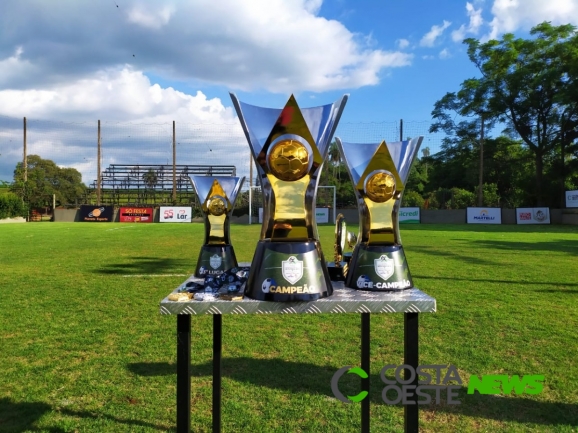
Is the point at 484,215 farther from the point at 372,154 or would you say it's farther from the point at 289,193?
the point at 289,193

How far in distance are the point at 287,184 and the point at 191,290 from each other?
2.18 ft

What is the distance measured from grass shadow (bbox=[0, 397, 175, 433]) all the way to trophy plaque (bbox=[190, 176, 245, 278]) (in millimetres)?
1026

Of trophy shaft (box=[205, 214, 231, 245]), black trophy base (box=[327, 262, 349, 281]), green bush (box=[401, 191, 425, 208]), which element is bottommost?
black trophy base (box=[327, 262, 349, 281])

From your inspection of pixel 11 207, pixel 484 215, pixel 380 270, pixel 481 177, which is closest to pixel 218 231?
pixel 380 270

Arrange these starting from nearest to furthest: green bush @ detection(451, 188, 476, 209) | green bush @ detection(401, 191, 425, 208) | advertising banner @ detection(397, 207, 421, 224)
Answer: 1. advertising banner @ detection(397, 207, 421, 224)
2. green bush @ detection(451, 188, 476, 209)
3. green bush @ detection(401, 191, 425, 208)

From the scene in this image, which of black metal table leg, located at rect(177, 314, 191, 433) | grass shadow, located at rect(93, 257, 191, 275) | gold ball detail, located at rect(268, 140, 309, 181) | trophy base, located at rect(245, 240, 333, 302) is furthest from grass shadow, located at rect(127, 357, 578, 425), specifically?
grass shadow, located at rect(93, 257, 191, 275)

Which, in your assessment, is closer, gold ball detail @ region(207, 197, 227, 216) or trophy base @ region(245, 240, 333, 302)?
trophy base @ region(245, 240, 333, 302)

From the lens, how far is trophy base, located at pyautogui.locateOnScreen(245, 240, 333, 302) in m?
1.79

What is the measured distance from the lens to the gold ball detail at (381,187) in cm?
211

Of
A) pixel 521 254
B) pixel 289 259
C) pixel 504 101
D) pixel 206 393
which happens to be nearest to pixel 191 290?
pixel 289 259

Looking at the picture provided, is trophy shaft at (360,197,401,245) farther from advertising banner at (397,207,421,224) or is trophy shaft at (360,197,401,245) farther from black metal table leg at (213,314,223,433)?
advertising banner at (397,207,421,224)

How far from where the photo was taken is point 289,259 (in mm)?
1821

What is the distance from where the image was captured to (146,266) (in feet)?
30.3

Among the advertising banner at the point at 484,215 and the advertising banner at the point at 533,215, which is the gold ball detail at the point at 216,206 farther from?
the advertising banner at the point at 533,215
